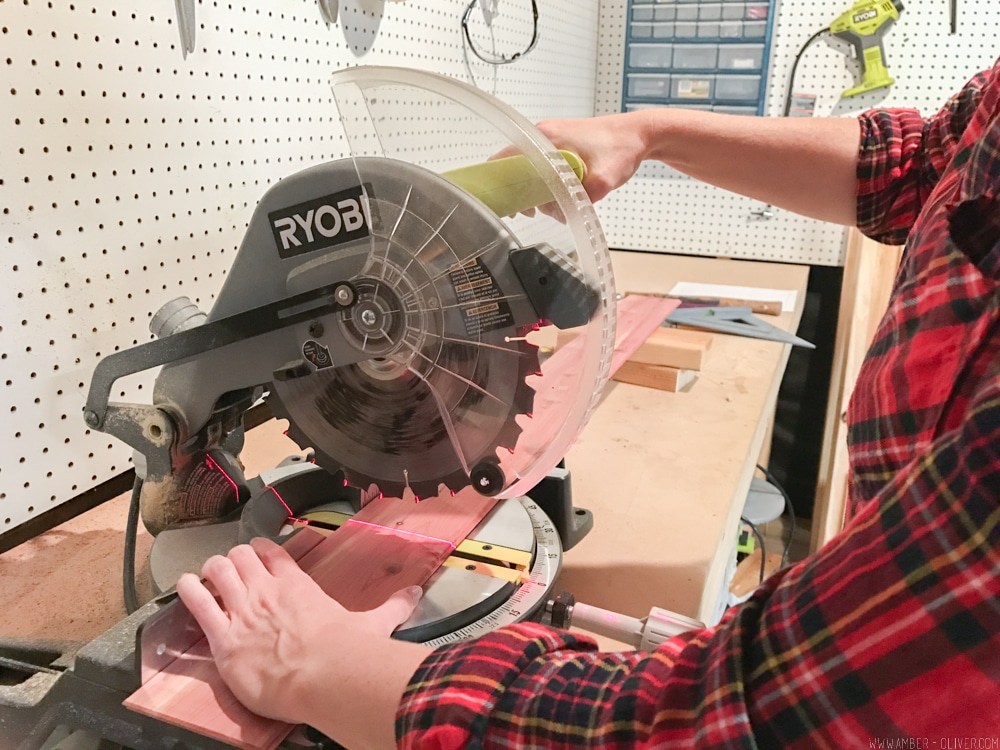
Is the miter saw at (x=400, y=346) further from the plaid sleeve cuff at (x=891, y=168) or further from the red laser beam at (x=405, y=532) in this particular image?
the plaid sleeve cuff at (x=891, y=168)

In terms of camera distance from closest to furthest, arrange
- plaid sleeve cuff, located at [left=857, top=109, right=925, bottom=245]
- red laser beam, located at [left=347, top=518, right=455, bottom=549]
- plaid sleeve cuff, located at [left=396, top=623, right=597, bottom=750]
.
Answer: plaid sleeve cuff, located at [left=396, top=623, right=597, bottom=750], red laser beam, located at [left=347, top=518, right=455, bottom=549], plaid sleeve cuff, located at [left=857, top=109, right=925, bottom=245]

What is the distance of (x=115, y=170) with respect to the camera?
92cm

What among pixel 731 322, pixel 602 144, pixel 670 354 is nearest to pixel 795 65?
pixel 731 322

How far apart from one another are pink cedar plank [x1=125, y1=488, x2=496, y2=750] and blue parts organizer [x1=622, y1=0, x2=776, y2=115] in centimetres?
207

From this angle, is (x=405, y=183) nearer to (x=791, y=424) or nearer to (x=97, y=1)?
(x=97, y=1)

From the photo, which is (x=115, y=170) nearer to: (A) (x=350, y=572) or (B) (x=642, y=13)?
(A) (x=350, y=572)

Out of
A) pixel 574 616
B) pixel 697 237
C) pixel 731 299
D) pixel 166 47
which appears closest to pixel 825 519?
pixel 731 299

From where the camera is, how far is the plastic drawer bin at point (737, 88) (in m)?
2.35

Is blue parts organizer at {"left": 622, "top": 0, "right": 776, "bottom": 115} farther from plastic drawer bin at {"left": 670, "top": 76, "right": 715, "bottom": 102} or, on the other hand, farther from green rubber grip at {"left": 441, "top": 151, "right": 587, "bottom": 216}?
green rubber grip at {"left": 441, "top": 151, "right": 587, "bottom": 216}

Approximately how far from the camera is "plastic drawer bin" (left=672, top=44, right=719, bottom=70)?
2387 mm

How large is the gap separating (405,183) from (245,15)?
690 mm

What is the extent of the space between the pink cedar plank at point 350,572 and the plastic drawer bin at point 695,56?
2114 millimetres

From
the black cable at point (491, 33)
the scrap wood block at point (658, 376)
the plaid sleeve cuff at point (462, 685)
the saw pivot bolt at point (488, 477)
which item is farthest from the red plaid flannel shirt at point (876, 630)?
the black cable at point (491, 33)

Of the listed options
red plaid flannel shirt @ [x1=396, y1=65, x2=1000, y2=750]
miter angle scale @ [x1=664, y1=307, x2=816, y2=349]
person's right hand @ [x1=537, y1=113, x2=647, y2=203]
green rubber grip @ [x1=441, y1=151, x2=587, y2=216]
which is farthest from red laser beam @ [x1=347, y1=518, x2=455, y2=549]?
miter angle scale @ [x1=664, y1=307, x2=816, y2=349]
